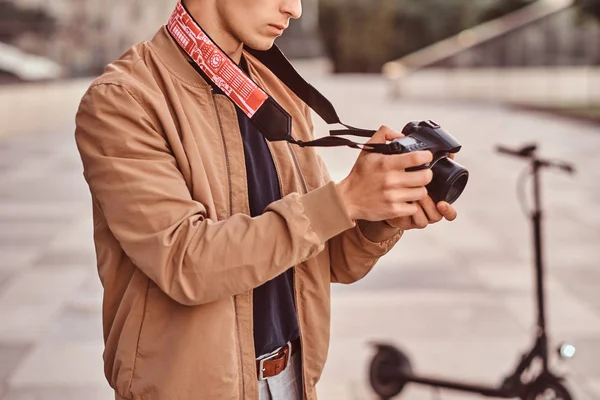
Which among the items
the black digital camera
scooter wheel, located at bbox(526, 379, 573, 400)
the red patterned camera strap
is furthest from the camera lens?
scooter wheel, located at bbox(526, 379, 573, 400)

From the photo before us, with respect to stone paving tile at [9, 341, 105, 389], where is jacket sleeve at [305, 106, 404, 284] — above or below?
above

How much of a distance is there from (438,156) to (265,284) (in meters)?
0.48

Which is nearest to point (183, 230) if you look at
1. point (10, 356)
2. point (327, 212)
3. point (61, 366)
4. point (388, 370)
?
point (327, 212)

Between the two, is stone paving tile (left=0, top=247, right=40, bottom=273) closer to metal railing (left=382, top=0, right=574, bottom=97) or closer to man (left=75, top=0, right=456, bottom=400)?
man (left=75, top=0, right=456, bottom=400)

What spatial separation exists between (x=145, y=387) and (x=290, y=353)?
0.36m

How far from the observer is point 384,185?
146cm

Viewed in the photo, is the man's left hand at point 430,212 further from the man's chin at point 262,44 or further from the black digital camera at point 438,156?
the man's chin at point 262,44

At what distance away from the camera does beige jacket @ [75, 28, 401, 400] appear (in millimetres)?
1478

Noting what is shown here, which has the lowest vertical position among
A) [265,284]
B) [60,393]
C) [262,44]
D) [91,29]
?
[60,393]

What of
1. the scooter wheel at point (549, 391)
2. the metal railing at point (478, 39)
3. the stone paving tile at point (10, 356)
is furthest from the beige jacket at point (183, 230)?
the metal railing at point (478, 39)

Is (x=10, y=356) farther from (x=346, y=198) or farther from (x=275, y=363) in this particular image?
(x=346, y=198)

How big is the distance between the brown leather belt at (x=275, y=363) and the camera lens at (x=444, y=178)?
1.70 feet

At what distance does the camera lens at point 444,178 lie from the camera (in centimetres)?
152

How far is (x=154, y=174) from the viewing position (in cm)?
150
